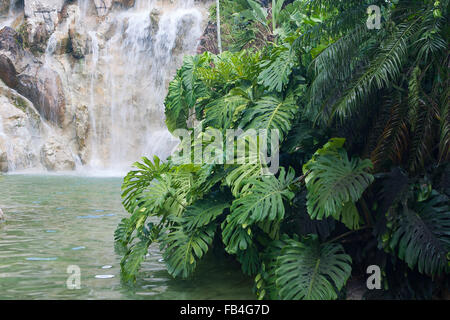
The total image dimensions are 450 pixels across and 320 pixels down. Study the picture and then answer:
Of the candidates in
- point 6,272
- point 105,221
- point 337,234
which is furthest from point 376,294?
point 105,221

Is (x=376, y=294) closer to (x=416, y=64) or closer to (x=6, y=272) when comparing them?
(x=416, y=64)

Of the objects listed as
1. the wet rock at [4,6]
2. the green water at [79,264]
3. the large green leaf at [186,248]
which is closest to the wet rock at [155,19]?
the wet rock at [4,6]

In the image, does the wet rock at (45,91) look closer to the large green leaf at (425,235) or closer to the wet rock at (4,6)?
the wet rock at (4,6)

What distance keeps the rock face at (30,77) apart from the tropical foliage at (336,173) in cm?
1958

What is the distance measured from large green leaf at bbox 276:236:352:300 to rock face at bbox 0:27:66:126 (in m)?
21.2

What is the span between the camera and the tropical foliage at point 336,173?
12.4ft

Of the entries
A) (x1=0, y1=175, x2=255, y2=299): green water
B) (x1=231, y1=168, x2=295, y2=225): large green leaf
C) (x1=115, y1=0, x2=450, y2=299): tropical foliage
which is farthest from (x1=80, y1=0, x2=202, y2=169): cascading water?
(x1=231, y1=168, x2=295, y2=225): large green leaf

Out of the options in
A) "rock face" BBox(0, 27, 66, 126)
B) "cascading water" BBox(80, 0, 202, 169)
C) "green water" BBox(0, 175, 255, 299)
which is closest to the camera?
"green water" BBox(0, 175, 255, 299)

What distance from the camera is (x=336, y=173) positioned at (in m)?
3.87

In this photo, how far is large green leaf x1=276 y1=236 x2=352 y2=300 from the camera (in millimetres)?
3703

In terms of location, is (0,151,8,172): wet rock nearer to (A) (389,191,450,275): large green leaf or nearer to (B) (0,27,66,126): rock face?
(B) (0,27,66,126): rock face

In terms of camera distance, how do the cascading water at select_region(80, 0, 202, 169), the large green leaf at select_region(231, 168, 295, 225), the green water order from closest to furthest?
the large green leaf at select_region(231, 168, 295, 225) < the green water < the cascading water at select_region(80, 0, 202, 169)

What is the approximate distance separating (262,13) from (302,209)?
15.3 m

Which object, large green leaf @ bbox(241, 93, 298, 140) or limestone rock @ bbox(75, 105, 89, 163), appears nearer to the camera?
large green leaf @ bbox(241, 93, 298, 140)
